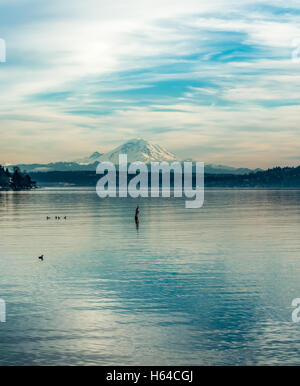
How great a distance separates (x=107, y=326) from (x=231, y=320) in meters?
6.05

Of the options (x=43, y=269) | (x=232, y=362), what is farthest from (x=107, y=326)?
(x=43, y=269)

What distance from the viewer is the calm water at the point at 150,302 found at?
75.0 feet

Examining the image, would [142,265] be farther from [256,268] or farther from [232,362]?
[232,362]

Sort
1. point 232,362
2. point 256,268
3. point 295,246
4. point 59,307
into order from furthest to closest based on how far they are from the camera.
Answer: point 295,246 → point 256,268 → point 59,307 → point 232,362

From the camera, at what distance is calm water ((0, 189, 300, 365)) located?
75.0 feet

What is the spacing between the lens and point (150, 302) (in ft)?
105

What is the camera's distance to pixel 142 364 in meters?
21.4
